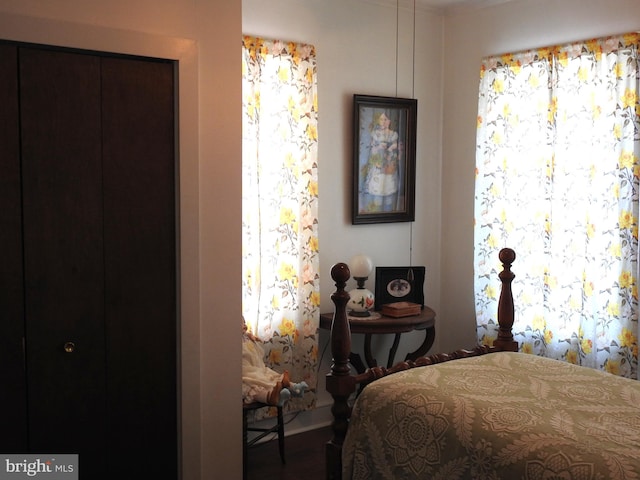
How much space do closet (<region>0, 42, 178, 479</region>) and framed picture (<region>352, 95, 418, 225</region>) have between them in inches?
72.5

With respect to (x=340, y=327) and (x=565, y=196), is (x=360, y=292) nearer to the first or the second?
(x=565, y=196)

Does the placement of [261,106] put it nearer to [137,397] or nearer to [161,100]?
[161,100]

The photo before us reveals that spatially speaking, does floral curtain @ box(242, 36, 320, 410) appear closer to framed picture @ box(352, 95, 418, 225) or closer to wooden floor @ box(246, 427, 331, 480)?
wooden floor @ box(246, 427, 331, 480)

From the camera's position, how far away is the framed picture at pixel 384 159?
184 inches

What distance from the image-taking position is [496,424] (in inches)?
95.3

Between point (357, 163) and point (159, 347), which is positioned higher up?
point (357, 163)

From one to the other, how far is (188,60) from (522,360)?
1.92 m

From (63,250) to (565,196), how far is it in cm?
285

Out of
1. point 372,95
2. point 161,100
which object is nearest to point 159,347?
point 161,100

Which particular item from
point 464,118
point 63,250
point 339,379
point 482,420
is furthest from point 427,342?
point 63,250

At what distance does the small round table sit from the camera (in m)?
4.29

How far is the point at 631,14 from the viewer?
3.97 m

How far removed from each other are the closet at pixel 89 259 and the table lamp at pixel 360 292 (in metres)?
1.58

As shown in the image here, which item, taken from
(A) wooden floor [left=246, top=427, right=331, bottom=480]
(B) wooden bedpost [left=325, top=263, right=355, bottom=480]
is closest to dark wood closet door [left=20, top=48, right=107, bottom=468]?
(B) wooden bedpost [left=325, top=263, right=355, bottom=480]
